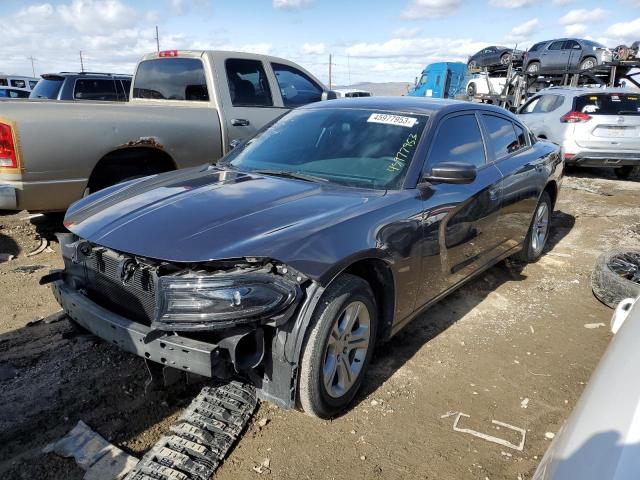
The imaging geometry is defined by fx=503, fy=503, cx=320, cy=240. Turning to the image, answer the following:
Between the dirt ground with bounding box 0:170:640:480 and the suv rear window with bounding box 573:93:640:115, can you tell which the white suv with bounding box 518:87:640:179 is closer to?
the suv rear window with bounding box 573:93:640:115

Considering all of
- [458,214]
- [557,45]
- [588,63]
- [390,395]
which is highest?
[557,45]

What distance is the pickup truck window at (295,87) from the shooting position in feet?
21.5

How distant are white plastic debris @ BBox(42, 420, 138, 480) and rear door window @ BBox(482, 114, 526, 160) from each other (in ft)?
11.6

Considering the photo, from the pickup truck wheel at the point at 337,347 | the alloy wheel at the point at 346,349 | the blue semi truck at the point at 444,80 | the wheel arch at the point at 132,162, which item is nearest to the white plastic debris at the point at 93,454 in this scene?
the pickup truck wheel at the point at 337,347

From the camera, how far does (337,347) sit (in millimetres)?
2676

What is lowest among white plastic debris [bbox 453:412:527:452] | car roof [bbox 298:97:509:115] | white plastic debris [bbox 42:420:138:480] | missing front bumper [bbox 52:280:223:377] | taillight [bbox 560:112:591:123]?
white plastic debris [bbox 453:412:527:452]

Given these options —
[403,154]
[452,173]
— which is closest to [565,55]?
[403,154]

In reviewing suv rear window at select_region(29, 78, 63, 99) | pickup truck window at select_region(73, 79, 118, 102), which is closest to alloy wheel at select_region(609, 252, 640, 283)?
pickup truck window at select_region(73, 79, 118, 102)

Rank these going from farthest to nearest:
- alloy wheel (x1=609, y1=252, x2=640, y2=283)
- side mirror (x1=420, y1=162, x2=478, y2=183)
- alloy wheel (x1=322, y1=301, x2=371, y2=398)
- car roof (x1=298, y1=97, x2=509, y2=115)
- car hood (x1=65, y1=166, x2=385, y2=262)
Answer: alloy wheel (x1=609, y1=252, x2=640, y2=283) < car roof (x1=298, y1=97, x2=509, y2=115) < side mirror (x1=420, y1=162, x2=478, y2=183) < alloy wheel (x1=322, y1=301, x2=371, y2=398) < car hood (x1=65, y1=166, x2=385, y2=262)

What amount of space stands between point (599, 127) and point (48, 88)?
1070cm

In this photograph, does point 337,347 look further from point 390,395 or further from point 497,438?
point 497,438

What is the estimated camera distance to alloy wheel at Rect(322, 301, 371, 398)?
264cm

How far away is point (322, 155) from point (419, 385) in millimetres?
1667

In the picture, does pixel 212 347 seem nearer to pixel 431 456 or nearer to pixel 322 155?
pixel 431 456
